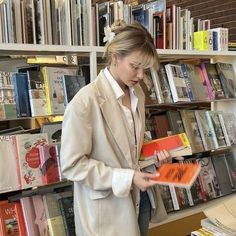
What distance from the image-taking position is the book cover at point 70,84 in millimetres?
1930

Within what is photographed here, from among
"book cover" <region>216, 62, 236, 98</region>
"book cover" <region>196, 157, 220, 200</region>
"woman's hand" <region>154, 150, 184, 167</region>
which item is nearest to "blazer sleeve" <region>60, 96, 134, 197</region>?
"woman's hand" <region>154, 150, 184, 167</region>

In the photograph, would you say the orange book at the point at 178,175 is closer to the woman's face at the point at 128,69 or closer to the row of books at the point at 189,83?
the woman's face at the point at 128,69

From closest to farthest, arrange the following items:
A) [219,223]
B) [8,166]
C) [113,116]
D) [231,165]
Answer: [113,116] → [219,223] → [8,166] → [231,165]

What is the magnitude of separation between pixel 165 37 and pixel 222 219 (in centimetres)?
131

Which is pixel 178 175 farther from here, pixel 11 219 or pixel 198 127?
pixel 198 127

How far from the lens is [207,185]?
8.81 ft

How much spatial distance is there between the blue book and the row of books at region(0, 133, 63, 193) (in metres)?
0.12

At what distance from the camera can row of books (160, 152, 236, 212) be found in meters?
2.49

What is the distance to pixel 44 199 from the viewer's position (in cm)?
185

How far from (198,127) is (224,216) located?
118 cm

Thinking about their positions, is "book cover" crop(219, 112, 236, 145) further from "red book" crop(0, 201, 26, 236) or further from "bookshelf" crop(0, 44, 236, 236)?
"red book" crop(0, 201, 26, 236)

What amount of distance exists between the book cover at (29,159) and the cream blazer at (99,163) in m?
0.40

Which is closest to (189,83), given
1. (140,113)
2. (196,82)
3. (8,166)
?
(196,82)

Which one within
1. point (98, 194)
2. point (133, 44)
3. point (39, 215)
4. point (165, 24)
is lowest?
point (39, 215)
